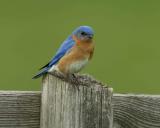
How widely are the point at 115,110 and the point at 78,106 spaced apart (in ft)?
1.08

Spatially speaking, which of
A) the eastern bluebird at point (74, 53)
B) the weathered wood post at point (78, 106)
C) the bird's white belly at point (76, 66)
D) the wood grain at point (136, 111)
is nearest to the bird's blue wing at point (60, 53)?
the eastern bluebird at point (74, 53)

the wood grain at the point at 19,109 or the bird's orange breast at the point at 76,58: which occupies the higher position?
the bird's orange breast at the point at 76,58

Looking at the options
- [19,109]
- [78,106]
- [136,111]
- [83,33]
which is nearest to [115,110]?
[136,111]

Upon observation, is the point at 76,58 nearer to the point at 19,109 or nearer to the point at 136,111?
the point at 136,111

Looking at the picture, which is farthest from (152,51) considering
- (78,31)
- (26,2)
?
(78,31)

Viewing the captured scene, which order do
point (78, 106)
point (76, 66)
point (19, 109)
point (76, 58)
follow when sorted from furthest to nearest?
point (76, 58), point (76, 66), point (19, 109), point (78, 106)

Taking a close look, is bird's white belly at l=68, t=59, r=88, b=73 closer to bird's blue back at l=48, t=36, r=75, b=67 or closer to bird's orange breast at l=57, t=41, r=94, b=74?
bird's orange breast at l=57, t=41, r=94, b=74

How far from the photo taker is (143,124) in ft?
15.3

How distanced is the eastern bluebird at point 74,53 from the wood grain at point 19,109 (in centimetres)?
141

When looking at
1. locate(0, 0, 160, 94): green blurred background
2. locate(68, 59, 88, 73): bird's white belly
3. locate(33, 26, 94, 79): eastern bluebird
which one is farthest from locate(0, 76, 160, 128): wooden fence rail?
locate(0, 0, 160, 94): green blurred background

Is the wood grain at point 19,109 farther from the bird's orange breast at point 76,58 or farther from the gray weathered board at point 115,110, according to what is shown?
the bird's orange breast at point 76,58

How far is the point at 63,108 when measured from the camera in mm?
4340

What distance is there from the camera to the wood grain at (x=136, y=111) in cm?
457

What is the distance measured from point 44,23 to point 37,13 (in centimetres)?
87
